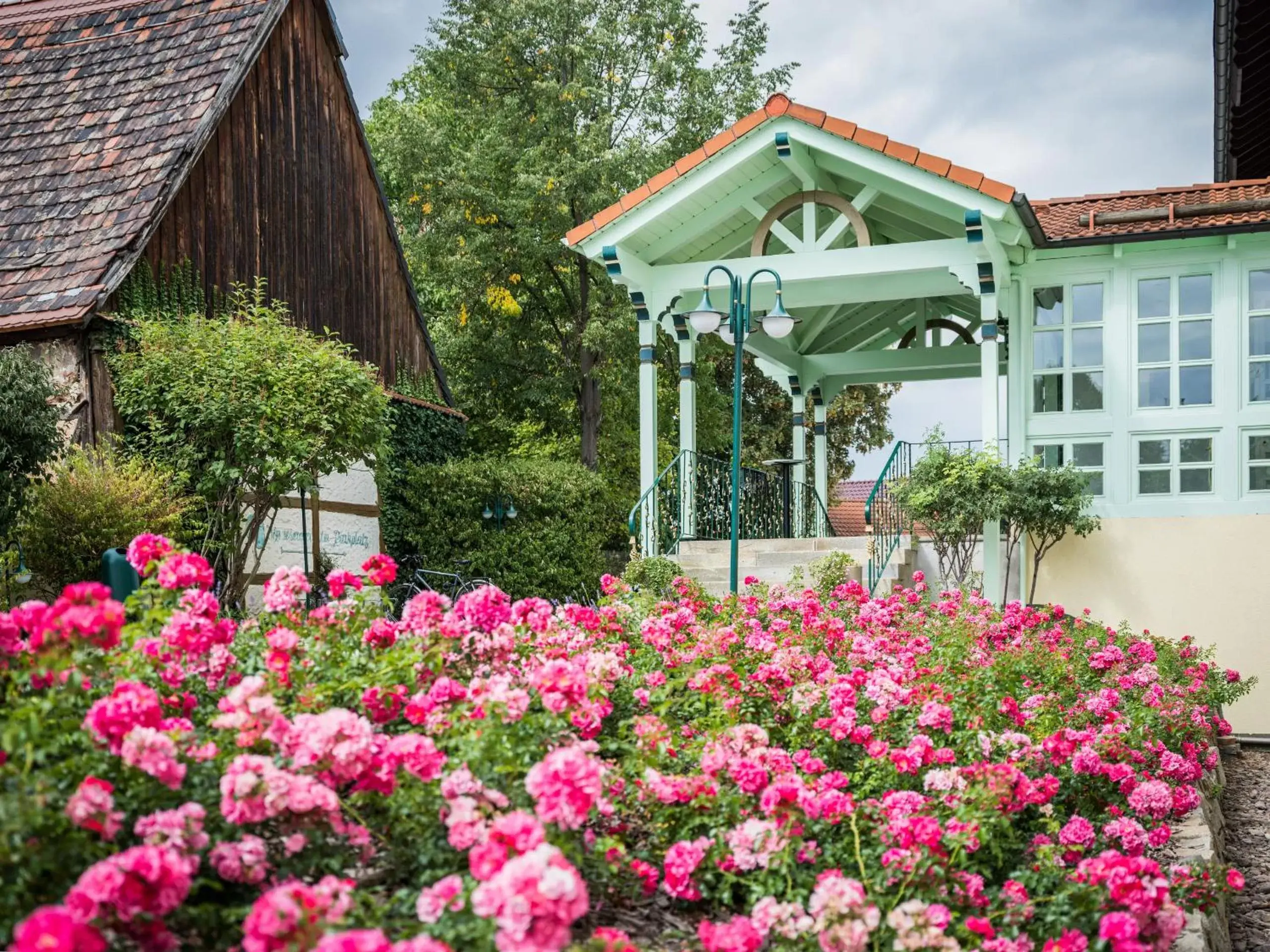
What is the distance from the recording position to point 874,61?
112 ft

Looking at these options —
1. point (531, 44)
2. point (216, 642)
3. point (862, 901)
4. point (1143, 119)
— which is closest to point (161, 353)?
point (216, 642)

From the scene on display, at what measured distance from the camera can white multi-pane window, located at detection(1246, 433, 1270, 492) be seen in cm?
1114

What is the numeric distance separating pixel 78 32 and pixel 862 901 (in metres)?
13.1

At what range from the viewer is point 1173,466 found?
11.3 m

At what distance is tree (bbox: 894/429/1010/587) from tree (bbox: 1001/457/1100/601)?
140 mm

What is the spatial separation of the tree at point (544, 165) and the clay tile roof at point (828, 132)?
21.2 feet

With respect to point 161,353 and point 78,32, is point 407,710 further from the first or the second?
point 78,32

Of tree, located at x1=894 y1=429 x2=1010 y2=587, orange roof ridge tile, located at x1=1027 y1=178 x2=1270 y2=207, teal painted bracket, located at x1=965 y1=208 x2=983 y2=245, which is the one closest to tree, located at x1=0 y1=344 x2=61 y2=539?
tree, located at x1=894 y1=429 x2=1010 y2=587

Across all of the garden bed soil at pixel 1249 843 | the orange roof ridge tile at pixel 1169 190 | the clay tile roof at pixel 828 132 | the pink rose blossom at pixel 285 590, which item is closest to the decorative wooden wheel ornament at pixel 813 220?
the clay tile roof at pixel 828 132

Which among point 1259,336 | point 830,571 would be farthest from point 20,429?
point 1259,336

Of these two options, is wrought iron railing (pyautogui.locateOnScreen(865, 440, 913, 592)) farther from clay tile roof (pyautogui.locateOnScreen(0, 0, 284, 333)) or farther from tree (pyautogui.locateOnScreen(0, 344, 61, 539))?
clay tile roof (pyautogui.locateOnScreen(0, 0, 284, 333))

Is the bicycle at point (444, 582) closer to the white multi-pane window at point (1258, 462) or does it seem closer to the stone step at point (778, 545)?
the stone step at point (778, 545)

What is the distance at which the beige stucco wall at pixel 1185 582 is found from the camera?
11.2 m

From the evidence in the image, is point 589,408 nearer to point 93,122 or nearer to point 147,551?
point 93,122
